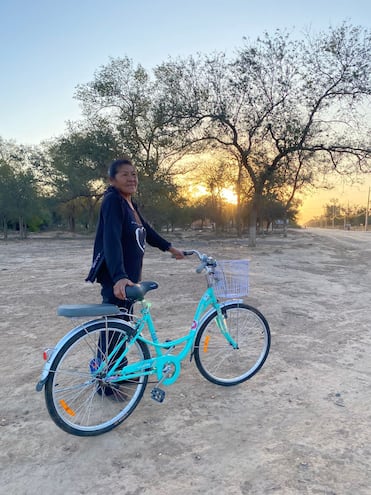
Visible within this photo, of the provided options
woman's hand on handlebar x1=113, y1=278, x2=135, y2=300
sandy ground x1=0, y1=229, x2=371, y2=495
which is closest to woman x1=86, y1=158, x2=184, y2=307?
woman's hand on handlebar x1=113, y1=278, x2=135, y2=300

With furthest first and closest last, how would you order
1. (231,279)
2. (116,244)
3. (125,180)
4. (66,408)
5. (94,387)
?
(231,279) < (125,180) < (94,387) < (116,244) < (66,408)

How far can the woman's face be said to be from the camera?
2719mm

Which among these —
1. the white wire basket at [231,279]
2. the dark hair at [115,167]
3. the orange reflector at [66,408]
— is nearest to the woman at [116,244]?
the dark hair at [115,167]

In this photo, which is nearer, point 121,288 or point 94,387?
point 121,288

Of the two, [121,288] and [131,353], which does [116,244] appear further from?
[131,353]

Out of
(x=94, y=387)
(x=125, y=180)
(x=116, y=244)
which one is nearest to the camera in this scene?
(x=116, y=244)

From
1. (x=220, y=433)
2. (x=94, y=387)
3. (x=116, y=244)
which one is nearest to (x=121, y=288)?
(x=116, y=244)

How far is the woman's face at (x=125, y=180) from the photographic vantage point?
2719 millimetres

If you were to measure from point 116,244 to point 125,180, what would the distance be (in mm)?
549

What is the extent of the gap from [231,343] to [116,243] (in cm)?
150

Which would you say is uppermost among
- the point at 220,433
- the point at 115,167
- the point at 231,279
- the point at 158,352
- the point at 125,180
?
the point at 115,167

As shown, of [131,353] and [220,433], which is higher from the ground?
[131,353]

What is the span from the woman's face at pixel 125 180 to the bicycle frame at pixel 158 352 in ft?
2.95

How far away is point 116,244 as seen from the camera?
8.21 feet
